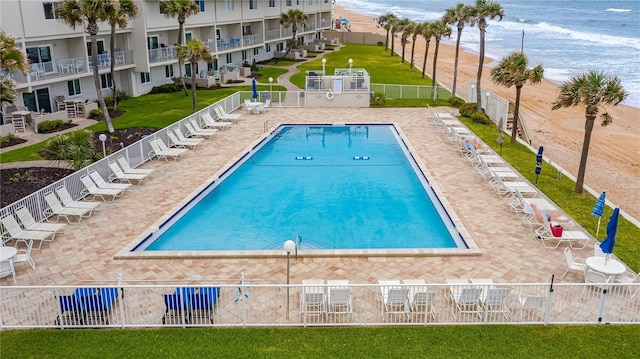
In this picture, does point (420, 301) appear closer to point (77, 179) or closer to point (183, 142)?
point (77, 179)

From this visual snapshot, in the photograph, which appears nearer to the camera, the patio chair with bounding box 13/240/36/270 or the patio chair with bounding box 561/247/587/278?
the patio chair with bounding box 561/247/587/278

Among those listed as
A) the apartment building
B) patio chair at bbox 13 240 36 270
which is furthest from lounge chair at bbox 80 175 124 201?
the apartment building

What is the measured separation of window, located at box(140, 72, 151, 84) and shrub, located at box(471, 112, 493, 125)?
77.7 feet

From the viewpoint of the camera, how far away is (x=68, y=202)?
17.3m

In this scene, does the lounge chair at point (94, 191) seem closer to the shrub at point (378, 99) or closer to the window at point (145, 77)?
the shrub at point (378, 99)

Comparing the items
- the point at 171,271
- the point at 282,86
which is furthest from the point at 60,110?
the point at 171,271

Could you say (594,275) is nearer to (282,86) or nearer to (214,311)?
(214,311)

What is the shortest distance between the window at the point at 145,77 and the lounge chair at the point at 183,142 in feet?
56.6

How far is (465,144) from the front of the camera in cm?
2373

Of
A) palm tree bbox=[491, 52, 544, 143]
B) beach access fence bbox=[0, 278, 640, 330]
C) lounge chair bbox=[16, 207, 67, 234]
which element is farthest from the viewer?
palm tree bbox=[491, 52, 544, 143]

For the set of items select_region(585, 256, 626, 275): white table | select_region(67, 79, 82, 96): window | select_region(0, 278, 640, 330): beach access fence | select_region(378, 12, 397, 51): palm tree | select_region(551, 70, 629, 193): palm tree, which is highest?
select_region(378, 12, 397, 51): palm tree

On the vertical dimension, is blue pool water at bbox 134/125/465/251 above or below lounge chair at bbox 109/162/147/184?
below

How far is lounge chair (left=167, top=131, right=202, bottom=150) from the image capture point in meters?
24.5

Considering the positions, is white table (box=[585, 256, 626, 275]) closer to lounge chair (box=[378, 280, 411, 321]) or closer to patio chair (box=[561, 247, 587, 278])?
patio chair (box=[561, 247, 587, 278])
